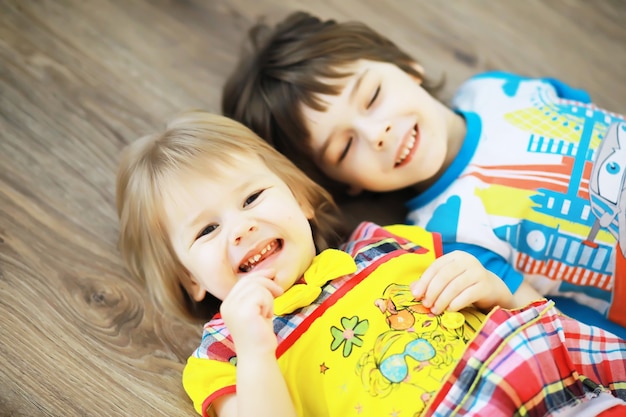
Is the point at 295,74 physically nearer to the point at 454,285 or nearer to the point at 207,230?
the point at 207,230

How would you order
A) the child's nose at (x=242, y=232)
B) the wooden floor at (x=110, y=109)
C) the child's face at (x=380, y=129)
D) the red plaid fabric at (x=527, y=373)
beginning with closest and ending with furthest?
the red plaid fabric at (x=527, y=373) < the child's nose at (x=242, y=232) < the wooden floor at (x=110, y=109) < the child's face at (x=380, y=129)

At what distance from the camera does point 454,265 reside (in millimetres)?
945

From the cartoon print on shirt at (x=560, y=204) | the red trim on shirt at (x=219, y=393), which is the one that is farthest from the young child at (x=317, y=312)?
the cartoon print on shirt at (x=560, y=204)

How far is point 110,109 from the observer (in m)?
1.31

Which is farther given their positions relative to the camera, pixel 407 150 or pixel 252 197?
pixel 407 150

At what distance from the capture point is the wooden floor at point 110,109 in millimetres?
1029

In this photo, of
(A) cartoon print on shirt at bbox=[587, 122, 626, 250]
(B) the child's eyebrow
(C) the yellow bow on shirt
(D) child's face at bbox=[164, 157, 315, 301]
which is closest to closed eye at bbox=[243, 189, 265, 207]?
(D) child's face at bbox=[164, 157, 315, 301]

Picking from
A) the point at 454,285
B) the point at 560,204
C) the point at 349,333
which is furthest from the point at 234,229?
the point at 560,204

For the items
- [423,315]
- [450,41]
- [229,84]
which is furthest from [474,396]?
[450,41]

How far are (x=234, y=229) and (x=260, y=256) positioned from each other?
0.07 meters

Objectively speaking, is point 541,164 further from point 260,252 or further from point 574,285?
point 260,252

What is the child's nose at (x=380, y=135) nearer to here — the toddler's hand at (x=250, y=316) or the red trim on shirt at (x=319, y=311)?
the red trim on shirt at (x=319, y=311)

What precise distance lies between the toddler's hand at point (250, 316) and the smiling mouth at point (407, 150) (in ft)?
1.46

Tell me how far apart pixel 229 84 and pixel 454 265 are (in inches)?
25.5
